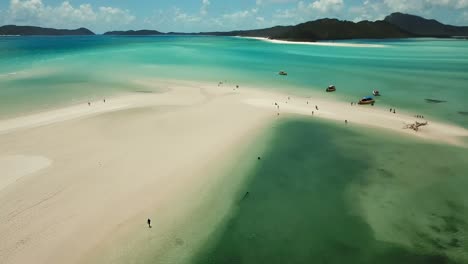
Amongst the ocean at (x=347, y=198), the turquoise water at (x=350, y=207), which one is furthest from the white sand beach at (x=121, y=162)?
the turquoise water at (x=350, y=207)

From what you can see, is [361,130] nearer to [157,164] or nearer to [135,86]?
[157,164]

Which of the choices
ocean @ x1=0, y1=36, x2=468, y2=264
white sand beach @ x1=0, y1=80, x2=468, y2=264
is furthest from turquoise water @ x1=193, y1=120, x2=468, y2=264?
white sand beach @ x1=0, y1=80, x2=468, y2=264

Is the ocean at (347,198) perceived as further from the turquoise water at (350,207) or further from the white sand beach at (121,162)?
the white sand beach at (121,162)

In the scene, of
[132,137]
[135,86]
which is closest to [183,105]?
[132,137]

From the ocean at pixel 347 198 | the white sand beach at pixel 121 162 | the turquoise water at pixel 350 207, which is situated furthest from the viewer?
the white sand beach at pixel 121 162

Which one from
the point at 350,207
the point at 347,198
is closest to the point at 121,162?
the point at 347,198

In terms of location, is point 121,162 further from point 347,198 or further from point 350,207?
point 350,207
